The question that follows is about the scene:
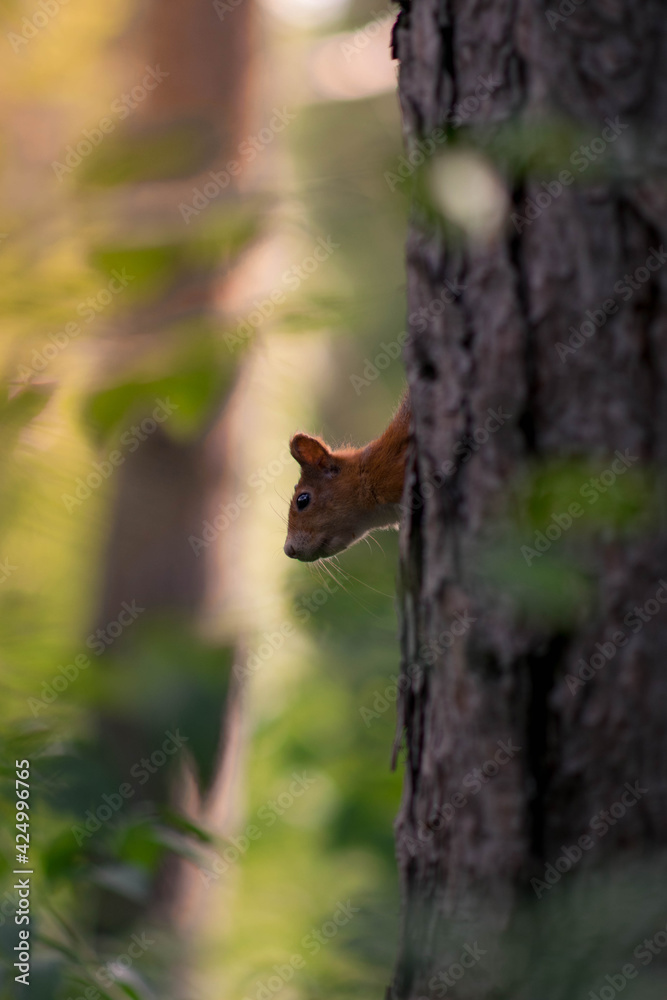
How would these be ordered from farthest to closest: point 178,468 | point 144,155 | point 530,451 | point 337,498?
1. point 178,468
2. point 337,498
3. point 530,451
4. point 144,155

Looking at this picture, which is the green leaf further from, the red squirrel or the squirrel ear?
the squirrel ear

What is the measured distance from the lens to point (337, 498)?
2740 mm

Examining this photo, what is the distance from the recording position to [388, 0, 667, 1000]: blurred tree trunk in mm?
1188

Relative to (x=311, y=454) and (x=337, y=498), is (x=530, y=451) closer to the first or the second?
(x=337, y=498)

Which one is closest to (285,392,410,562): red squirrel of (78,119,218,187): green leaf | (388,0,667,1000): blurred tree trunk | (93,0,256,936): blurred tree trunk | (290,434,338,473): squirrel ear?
(290,434,338,473): squirrel ear

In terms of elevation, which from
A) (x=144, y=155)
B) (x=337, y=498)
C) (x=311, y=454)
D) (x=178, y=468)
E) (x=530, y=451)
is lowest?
(x=530, y=451)

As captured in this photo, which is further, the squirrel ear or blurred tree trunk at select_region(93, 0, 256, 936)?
blurred tree trunk at select_region(93, 0, 256, 936)

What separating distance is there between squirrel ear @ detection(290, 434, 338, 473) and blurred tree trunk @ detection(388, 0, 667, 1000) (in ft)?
4.70

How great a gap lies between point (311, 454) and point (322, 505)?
19cm

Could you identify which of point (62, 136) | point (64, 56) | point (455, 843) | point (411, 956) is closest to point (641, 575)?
point (455, 843)

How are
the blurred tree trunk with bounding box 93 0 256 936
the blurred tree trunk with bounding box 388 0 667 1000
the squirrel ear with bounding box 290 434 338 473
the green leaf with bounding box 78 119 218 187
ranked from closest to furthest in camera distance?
1. the green leaf with bounding box 78 119 218 187
2. the blurred tree trunk with bounding box 388 0 667 1000
3. the squirrel ear with bounding box 290 434 338 473
4. the blurred tree trunk with bounding box 93 0 256 936

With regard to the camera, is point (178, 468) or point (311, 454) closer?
point (311, 454)

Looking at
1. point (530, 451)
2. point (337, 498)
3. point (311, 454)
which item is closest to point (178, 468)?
point (311, 454)

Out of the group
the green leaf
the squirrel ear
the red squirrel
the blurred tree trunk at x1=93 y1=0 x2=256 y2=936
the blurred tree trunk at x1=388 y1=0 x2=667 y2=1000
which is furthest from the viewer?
the blurred tree trunk at x1=93 y1=0 x2=256 y2=936
